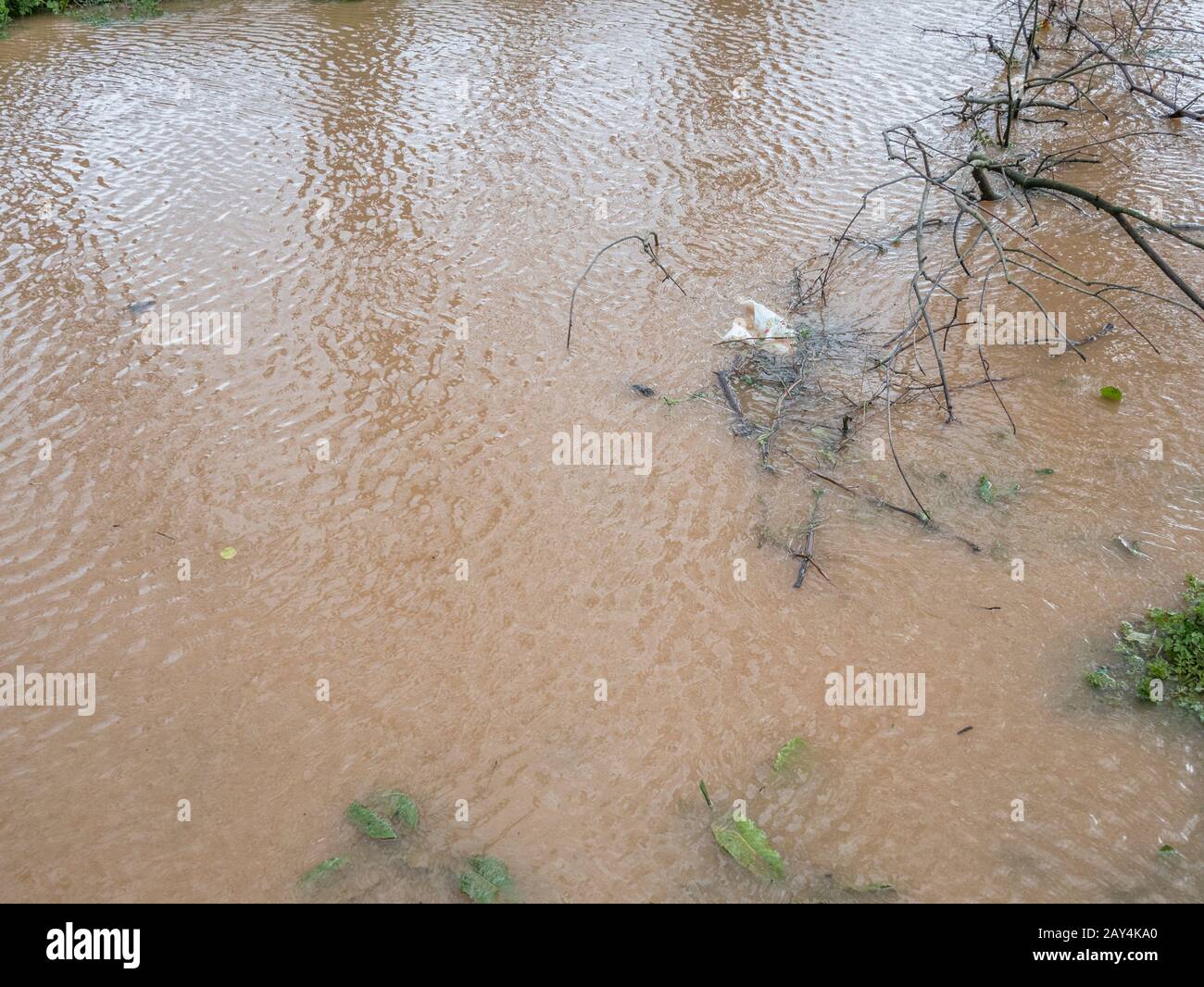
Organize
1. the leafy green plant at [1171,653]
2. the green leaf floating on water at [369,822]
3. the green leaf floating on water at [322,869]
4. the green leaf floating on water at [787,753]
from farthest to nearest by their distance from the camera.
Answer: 1. the leafy green plant at [1171,653]
2. the green leaf floating on water at [787,753]
3. the green leaf floating on water at [369,822]
4. the green leaf floating on water at [322,869]

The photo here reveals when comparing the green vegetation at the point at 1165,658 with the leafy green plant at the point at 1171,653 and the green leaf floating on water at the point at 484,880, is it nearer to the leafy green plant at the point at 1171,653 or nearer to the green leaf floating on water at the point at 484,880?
the leafy green plant at the point at 1171,653

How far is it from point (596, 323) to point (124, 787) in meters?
4.25

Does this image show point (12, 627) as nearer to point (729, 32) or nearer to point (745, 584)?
point (745, 584)

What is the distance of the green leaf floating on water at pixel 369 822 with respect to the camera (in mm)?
3615

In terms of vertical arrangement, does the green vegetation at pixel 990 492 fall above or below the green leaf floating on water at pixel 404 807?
above

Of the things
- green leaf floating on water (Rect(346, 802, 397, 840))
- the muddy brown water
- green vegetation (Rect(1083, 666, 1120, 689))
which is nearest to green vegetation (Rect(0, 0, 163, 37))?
the muddy brown water

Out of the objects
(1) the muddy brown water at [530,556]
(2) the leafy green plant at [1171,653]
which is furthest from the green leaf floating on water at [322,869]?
(2) the leafy green plant at [1171,653]

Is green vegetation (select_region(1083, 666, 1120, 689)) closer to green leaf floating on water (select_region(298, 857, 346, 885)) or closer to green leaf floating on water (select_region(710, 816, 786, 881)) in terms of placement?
green leaf floating on water (select_region(710, 816, 786, 881))

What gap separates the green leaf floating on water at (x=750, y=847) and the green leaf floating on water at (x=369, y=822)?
4.23 ft

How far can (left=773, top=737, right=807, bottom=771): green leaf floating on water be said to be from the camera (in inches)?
151

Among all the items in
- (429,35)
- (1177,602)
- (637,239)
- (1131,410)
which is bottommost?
(1177,602)

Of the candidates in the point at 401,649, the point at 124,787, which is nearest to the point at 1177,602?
the point at 401,649

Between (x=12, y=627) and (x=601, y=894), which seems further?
(x=12, y=627)

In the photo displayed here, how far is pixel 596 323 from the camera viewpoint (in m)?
6.69
